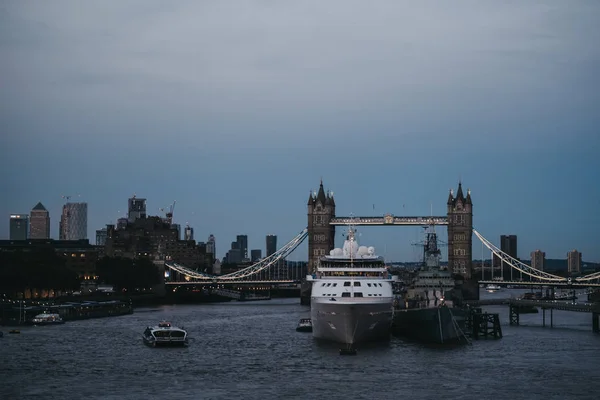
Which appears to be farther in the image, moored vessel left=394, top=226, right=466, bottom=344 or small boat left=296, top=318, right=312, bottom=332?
small boat left=296, top=318, right=312, bottom=332

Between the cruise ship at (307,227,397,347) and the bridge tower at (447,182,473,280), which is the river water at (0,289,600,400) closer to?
the cruise ship at (307,227,397,347)

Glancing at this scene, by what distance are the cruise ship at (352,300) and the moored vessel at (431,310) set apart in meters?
3.10

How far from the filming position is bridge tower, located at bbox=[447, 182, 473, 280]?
7579 inches

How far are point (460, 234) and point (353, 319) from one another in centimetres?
12027

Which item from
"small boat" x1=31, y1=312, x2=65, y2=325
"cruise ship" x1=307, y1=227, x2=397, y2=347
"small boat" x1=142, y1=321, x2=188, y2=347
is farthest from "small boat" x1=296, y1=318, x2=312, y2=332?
"small boat" x1=31, y1=312, x2=65, y2=325

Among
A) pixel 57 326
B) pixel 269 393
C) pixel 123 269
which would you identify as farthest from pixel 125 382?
pixel 123 269

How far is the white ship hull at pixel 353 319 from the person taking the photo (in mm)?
77938

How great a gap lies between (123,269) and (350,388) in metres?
140

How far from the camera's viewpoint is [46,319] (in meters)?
106

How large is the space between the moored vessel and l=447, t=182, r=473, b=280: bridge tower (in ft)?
299

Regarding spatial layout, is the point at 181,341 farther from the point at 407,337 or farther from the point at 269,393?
the point at 269,393

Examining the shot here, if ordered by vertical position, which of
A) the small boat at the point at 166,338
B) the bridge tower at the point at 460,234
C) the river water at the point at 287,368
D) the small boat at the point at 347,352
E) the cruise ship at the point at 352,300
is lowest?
the river water at the point at 287,368

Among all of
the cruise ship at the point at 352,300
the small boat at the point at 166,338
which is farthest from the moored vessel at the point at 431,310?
the small boat at the point at 166,338

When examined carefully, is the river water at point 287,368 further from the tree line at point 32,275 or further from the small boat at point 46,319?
the tree line at point 32,275
